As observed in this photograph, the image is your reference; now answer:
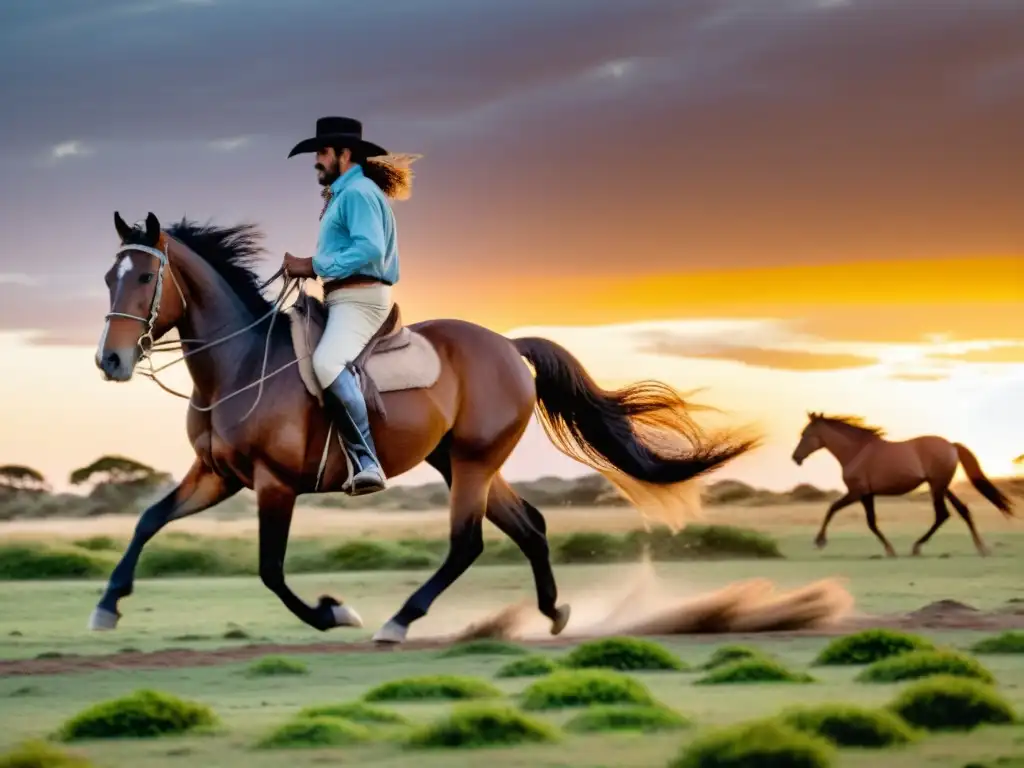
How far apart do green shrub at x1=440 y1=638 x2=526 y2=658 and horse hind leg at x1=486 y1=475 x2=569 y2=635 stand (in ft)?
3.22

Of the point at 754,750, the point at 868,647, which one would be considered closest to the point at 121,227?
the point at 868,647

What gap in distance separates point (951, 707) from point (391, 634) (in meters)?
4.16

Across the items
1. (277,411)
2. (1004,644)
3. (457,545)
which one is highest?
(277,411)

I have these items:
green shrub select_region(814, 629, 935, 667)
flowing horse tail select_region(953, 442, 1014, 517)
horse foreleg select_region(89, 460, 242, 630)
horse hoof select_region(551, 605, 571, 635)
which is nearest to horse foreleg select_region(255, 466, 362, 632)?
horse foreleg select_region(89, 460, 242, 630)

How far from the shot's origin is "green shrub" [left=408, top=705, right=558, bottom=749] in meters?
5.71

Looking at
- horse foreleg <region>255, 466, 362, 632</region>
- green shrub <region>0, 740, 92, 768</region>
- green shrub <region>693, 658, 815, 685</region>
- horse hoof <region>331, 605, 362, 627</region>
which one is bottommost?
green shrub <region>693, 658, 815, 685</region>

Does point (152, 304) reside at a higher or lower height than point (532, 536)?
higher

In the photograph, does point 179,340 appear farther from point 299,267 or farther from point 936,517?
point 936,517

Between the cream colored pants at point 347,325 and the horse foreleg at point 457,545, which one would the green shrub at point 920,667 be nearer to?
the horse foreleg at point 457,545

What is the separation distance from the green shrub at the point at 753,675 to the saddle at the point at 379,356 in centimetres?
296

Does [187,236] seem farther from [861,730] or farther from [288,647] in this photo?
[861,730]

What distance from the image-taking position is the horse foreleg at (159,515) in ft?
30.0

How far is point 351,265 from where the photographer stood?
30.2 feet

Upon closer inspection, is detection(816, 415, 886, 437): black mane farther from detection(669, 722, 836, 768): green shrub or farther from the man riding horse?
detection(669, 722, 836, 768): green shrub
